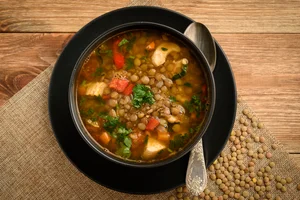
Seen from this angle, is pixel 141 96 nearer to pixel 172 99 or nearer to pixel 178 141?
→ pixel 172 99

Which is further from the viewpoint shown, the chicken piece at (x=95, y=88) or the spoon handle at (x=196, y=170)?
the spoon handle at (x=196, y=170)

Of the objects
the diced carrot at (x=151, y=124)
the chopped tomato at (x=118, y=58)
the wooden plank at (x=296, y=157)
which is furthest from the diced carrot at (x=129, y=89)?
the wooden plank at (x=296, y=157)

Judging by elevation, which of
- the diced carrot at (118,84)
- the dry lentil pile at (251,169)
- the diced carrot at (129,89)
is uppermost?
the diced carrot at (118,84)

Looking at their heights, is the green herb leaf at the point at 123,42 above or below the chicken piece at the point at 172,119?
above

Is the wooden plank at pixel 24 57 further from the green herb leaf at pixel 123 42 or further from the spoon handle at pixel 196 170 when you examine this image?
the spoon handle at pixel 196 170

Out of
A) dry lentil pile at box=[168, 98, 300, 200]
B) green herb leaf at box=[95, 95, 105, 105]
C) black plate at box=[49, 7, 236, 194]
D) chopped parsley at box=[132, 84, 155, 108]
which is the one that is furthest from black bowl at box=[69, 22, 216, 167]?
dry lentil pile at box=[168, 98, 300, 200]

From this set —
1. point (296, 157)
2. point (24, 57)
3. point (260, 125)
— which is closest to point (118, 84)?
point (24, 57)

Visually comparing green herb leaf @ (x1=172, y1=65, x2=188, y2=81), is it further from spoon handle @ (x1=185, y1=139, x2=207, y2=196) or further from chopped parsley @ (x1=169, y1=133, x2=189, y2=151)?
spoon handle @ (x1=185, y1=139, x2=207, y2=196)
